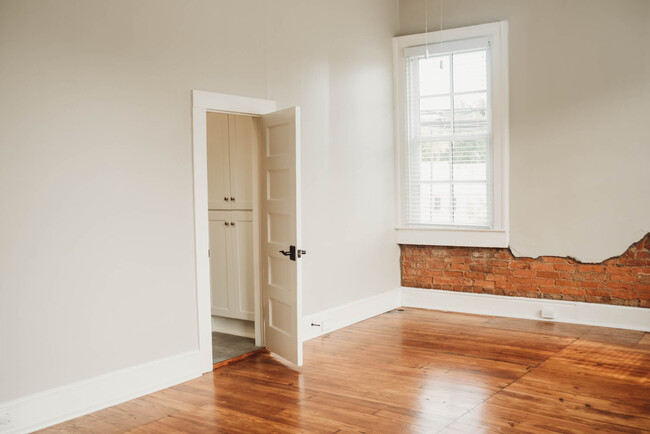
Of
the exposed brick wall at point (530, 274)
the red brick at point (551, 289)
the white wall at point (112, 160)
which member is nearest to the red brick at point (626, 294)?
the exposed brick wall at point (530, 274)

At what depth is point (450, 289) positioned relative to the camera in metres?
6.86

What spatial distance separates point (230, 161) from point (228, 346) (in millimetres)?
1760

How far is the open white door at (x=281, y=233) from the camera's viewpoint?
185 inches

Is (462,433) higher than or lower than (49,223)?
lower

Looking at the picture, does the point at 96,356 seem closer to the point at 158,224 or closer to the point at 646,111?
the point at 158,224

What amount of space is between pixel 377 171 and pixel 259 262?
6.72 feet

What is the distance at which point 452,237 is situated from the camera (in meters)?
6.73

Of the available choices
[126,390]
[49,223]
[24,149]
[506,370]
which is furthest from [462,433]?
[24,149]

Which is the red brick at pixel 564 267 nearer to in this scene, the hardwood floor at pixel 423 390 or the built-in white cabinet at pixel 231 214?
the hardwood floor at pixel 423 390

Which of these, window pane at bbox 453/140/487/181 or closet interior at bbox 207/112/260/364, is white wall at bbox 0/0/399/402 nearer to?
closet interior at bbox 207/112/260/364

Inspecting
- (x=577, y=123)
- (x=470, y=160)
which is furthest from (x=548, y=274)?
(x=577, y=123)

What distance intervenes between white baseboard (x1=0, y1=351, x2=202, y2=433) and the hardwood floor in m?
0.08

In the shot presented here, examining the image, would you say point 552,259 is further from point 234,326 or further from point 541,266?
point 234,326

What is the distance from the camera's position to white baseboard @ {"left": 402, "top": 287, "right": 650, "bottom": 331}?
5.84 m
